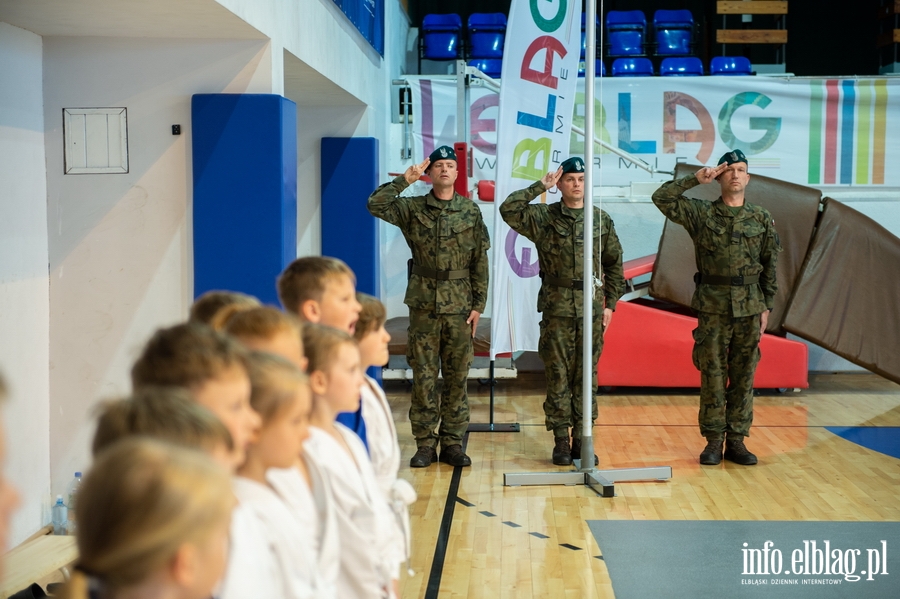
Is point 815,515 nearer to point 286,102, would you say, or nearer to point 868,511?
point 868,511

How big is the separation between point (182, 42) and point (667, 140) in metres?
5.68

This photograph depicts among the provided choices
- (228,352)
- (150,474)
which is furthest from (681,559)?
(150,474)

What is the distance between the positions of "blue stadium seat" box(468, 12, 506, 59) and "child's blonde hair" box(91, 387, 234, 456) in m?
9.24

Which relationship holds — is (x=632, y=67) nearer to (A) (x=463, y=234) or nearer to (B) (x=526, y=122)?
(B) (x=526, y=122)

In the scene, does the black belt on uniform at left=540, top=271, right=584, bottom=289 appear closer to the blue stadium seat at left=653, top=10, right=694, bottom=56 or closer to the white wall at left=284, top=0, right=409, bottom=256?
the white wall at left=284, top=0, right=409, bottom=256

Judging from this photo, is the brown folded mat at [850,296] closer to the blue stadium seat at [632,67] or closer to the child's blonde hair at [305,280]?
the blue stadium seat at [632,67]

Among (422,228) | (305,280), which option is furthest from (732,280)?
(305,280)

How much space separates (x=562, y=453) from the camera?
16.4 feet

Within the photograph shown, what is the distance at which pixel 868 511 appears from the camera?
414 centimetres

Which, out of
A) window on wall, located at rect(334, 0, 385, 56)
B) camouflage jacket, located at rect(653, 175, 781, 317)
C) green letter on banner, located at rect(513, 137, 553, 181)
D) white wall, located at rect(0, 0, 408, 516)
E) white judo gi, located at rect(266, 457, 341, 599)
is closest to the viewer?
white judo gi, located at rect(266, 457, 341, 599)

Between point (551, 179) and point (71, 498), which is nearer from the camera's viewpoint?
point (71, 498)

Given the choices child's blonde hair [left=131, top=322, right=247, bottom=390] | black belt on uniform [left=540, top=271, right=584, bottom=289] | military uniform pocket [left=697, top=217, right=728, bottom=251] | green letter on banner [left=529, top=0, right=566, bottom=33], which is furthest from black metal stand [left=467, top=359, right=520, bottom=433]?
child's blonde hair [left=131, top=322, right=247, bottom=390]

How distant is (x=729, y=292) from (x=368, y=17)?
306 cm

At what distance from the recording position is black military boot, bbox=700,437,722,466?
496 cm
